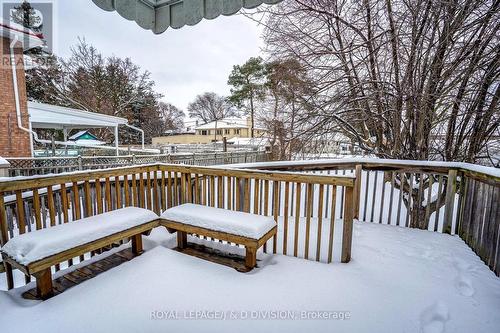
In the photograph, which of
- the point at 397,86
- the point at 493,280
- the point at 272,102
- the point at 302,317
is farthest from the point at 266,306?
the point at 272,102

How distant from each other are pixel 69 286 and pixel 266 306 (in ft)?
6.09

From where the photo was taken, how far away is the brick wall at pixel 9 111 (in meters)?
8.01

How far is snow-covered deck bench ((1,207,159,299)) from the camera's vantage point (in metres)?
2.06

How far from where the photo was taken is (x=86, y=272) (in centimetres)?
261

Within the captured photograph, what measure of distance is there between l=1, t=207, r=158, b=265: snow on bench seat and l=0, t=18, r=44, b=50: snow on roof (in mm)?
8643

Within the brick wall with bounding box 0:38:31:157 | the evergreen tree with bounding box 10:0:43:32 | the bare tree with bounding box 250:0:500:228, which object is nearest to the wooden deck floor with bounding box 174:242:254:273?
the bare tree with bounding box 250:0:500:228

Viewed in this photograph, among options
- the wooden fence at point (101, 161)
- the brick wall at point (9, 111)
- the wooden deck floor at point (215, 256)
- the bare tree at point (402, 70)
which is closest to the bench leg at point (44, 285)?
the wooden deck floor at point (215, 256)

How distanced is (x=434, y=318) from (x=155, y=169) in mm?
3530

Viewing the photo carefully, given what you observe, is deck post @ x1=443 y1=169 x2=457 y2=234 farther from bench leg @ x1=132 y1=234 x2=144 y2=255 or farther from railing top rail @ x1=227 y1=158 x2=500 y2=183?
bench leg @ x1=132 y1=234 x2=144 y2=255

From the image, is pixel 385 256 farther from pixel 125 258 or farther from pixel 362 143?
pixel 125 258

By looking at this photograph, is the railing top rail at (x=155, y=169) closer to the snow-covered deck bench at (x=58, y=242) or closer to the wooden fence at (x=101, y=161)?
the snow-covered deck bench at (x=58, y=242)

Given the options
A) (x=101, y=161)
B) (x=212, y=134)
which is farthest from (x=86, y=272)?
(x=212, y=134)

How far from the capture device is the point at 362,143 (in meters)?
5.10

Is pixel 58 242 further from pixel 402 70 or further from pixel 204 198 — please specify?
pixel 402 70
